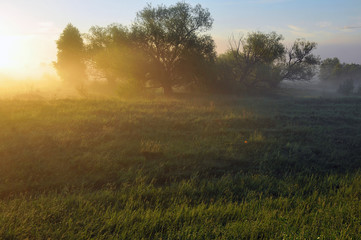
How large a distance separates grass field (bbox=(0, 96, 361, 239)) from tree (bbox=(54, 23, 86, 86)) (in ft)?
91.8

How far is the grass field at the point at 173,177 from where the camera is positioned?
411cm

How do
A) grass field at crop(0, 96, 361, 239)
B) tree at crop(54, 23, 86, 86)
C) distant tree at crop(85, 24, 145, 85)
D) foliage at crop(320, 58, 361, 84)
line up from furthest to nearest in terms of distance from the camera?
foliage at crop(320, 58, 361, 84)
tree at crop(54, 23, 86, 86)
distant tree at crop(85, 24, 145, 85)
grass field at crop(0, 96, 361, 239)

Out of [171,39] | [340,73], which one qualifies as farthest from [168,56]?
[340,73]

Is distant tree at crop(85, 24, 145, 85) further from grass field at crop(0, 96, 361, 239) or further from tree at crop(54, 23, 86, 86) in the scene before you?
grass field at crop(0, 96, 361, 239)

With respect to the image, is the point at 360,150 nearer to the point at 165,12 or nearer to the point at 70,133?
the point at 70,133

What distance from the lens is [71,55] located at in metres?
40.6

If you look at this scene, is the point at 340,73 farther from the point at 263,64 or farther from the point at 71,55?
the point at 71,55

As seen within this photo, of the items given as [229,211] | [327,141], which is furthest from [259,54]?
[229,211]

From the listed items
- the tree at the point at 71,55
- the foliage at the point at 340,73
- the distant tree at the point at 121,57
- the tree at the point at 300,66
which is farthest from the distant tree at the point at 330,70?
the tree at the point at 71,55

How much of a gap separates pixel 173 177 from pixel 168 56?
84.0 feet

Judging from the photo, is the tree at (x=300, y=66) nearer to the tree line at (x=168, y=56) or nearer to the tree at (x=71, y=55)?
the tree line at (x=168, y=56)

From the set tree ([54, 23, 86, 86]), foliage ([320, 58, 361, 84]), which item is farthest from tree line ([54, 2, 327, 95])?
foliage ([320, 58, 361, 84])

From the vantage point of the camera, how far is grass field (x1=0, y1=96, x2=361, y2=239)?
4105 mm

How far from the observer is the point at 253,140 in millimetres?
10945
